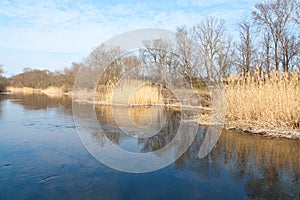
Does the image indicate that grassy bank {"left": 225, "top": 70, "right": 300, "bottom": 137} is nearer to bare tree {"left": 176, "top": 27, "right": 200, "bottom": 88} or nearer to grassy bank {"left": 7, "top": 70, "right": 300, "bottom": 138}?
grassy bank {"left": 7, "top": 70, "right": 300, "bottom": 138}

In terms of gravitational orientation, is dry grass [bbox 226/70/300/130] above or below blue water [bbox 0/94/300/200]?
above

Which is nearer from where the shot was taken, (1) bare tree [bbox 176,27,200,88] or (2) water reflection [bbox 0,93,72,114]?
(1) bare tree [bbox 176,27,200,88]

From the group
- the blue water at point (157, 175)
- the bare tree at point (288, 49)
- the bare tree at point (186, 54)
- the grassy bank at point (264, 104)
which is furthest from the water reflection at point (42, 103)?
the bare tree at point (288, 49)

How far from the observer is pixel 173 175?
9.26ft

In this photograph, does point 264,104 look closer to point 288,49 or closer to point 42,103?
point 42,103

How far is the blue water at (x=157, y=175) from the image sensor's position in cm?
230

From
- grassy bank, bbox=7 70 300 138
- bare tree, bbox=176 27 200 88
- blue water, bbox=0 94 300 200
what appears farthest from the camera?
bare tree, bbox=176 27 200 88

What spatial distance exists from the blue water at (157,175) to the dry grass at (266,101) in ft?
4.49

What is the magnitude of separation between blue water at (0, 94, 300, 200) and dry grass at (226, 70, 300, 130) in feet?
4.49

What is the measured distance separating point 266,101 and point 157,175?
4.32 metres

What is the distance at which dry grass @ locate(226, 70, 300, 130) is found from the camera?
215 inches

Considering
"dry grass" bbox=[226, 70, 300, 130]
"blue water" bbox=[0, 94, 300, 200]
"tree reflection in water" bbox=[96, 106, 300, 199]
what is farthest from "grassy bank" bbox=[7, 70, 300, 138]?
"blue water" bbox=[0, 94, 300, 200]

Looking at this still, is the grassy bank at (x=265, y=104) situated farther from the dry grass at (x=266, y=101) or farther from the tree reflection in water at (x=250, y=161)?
the tree reflection in water at (x=250, y=161)

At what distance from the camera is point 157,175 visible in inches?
112
